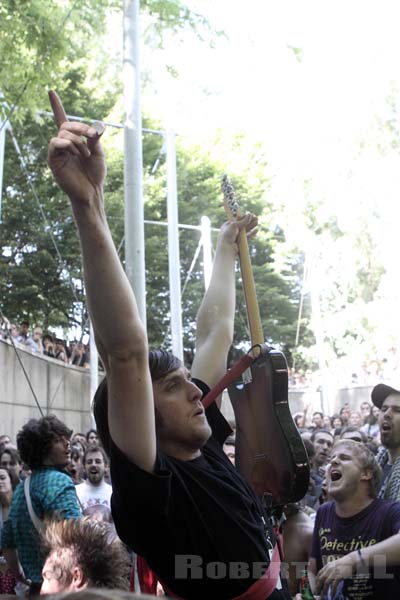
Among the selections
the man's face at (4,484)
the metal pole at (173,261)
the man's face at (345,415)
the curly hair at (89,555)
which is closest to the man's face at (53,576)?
the curly hair at (89,555)

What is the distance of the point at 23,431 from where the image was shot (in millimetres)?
4645

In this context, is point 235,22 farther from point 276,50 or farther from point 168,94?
point 168,94

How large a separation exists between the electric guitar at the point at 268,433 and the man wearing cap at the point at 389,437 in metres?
1.57

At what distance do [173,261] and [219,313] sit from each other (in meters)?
11.1

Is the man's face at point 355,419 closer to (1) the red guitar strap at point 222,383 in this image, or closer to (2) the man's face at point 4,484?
(2) the man's face at point 4,484

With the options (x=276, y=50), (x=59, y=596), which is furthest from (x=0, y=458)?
(x=59, y=596)

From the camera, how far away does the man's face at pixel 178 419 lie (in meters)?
2.29

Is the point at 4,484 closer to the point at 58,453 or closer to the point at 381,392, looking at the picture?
the point at 58,453

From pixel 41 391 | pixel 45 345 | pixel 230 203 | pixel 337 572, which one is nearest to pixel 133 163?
pixel 230 203

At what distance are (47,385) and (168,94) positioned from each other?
8.88 metres

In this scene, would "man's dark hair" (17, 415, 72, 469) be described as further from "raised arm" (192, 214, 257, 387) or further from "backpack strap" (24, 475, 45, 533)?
"raised arm" (192, 214, 257, 387)

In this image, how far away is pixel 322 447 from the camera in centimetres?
802

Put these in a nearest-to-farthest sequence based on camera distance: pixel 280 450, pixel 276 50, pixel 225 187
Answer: pixel 280 450 < pixel 225 187 < pixel 276 50

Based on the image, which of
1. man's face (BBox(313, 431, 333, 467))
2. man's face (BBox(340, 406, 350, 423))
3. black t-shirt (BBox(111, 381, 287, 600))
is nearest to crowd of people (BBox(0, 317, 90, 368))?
man's face (BBox(340, 406, 350, 423))
